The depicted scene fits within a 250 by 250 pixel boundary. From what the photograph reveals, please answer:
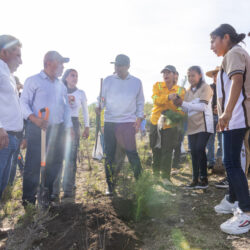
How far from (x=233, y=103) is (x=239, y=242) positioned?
54.6 inches

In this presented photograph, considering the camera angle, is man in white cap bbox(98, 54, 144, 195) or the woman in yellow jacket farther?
the woman in yellow jacket

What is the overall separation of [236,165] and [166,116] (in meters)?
1.88

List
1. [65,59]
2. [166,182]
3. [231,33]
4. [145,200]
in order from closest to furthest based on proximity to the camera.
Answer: [231,33]
[145,200]
[65,59]
[166,182]

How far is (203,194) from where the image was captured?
12.6 feet

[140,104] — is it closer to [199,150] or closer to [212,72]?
[199,150]

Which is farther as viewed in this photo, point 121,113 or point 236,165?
point 121,113

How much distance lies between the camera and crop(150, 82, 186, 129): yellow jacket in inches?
173

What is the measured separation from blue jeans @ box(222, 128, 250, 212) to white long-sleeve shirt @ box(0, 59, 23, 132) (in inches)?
92.2

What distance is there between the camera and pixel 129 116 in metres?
4.08

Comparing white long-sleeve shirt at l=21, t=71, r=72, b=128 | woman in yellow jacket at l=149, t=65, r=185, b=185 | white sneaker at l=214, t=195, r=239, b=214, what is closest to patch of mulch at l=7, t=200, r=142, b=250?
white sneaker at l=214, t=195, r=239, b=214

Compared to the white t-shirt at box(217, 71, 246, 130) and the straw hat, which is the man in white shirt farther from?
the straw hat

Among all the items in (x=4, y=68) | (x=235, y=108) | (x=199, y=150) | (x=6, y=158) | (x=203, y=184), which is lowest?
(x=203, y=184)

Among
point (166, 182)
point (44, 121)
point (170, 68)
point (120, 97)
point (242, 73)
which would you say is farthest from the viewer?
→ point (170, 68)

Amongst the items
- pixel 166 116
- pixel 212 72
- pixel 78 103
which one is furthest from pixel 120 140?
pixel 212 72
